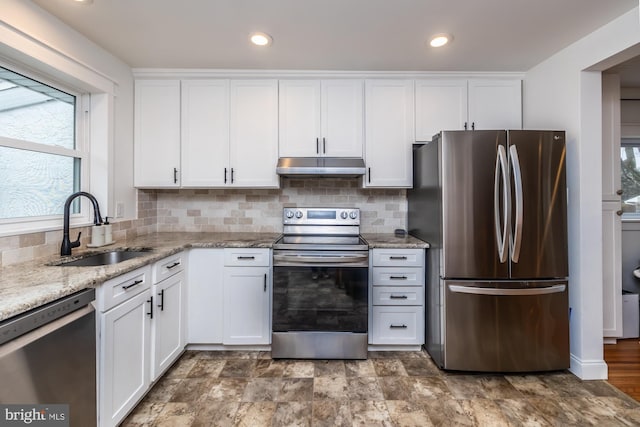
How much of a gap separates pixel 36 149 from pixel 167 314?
4.34ft

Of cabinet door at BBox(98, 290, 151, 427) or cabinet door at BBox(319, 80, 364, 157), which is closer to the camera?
cabinet door at BBox(98, 290, 151, 427)

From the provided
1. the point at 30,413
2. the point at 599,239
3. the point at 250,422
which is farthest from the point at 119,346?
the point at 599,239

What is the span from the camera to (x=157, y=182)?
8.83 ft

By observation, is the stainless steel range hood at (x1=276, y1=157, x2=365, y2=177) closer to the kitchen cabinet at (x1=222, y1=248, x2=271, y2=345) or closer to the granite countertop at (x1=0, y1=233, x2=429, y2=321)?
the granite countertop at (x1=0, y1=233, x2=429, y2=321)

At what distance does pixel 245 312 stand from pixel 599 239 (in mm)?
2681

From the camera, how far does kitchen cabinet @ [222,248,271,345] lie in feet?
7.77

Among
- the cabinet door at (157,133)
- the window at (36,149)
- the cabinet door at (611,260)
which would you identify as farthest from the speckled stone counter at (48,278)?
the cabinet door at (611,260)

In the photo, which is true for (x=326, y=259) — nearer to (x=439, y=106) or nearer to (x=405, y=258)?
(x=405, y=258)

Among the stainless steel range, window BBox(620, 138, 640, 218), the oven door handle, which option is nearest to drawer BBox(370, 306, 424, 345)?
the stainless steel range

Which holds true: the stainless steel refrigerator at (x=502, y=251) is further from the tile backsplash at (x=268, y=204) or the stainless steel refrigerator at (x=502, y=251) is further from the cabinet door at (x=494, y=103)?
the tile backsplash at (x=268, y=204)

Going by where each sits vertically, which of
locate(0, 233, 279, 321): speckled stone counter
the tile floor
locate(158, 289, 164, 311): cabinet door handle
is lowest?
the tile floor

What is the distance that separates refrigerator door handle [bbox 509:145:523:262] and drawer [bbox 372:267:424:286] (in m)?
0.67

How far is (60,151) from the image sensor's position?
6.63ft

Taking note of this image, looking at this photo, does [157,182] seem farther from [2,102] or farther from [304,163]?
[304,163]
